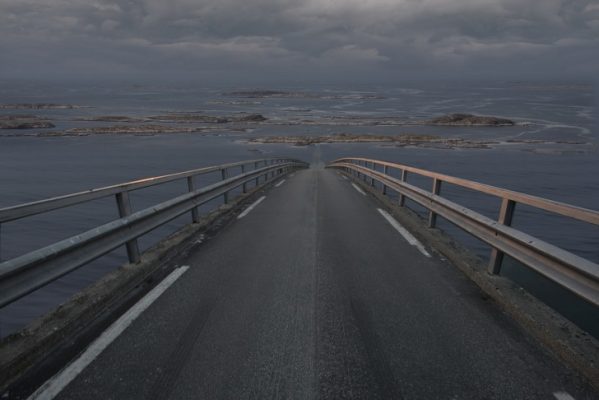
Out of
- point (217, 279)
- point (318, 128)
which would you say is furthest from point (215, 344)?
point (318, 128)

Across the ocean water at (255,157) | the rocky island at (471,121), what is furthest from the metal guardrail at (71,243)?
the rocky island at (471,121)

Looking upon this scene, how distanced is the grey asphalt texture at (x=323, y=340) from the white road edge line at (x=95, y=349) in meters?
0.08

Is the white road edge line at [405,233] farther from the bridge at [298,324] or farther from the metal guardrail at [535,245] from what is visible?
the metal guardrail at [535,245]

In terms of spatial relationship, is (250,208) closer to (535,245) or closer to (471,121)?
(535,245)

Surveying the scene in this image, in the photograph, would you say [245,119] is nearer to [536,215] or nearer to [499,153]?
[499,153]

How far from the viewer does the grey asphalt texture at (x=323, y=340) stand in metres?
2.94

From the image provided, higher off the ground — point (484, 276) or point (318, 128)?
point (484, 276)

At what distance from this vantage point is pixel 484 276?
4.88m

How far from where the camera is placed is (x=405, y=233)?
742cm

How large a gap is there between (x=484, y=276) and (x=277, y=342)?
118 inches

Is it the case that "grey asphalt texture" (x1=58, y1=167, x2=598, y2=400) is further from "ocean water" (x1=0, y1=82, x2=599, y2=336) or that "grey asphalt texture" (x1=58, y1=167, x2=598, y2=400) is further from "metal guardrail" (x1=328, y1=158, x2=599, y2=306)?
"ocean water" (x1=0, y1=82, x2=599, y2=336)

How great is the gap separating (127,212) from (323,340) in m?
3.22

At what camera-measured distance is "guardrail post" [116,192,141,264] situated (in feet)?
16.3

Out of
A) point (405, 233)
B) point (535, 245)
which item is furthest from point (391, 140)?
point (535, 245)
